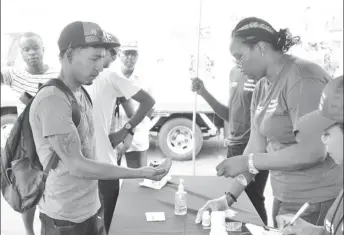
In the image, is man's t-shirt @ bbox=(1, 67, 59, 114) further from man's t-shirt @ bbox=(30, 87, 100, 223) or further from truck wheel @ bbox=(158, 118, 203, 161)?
truck wheel @ bbox=(158, 118, 203, 161)

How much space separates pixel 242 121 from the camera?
321 cm

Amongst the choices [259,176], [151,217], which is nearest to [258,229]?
[151,217]

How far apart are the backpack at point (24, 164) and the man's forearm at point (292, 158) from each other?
33.2 inches

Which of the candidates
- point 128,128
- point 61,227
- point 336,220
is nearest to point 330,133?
point 336,220

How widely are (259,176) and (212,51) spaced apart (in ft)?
7.73

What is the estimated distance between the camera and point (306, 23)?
509 centimetres

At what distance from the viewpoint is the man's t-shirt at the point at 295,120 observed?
1611 mm

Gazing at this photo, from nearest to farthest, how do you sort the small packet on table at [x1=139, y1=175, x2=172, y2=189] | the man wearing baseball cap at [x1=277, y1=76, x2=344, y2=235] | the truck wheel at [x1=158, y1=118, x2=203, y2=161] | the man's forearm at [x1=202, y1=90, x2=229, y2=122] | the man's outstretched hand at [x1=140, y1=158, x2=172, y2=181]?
the man wearing baseball cap at [x1=277, y1=76, x2=344, y2=235] → the man's outstretched hand at [x1=140, y1=158, x2=172, y2=181] → the small packet on table at [x1=139, y1=175, x2=172, y2=189] → the man's forearm at [x1=202, y1=90, x2=229, y2=122] → the truck wheel at [x1=158, y1=118, x2=203, y2=161]

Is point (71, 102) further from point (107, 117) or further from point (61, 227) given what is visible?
point (107, 117)

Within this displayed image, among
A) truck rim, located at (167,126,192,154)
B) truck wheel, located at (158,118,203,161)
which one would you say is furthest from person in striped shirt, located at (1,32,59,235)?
truck rim, located at (167,126,192,154)

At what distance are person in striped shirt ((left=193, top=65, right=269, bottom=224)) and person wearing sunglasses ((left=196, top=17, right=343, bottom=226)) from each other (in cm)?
128

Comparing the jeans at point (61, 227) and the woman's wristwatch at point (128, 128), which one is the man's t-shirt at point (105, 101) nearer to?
the woman's wristwatch at point (128, 128)

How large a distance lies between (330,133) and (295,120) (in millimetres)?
623

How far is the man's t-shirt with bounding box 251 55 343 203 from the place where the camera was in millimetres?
1611
